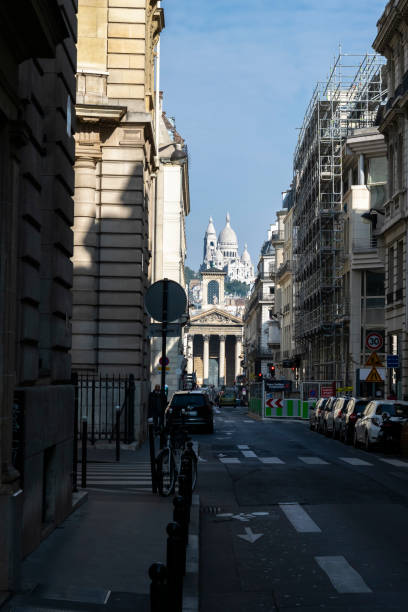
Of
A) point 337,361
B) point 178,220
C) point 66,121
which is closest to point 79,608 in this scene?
point 66,121

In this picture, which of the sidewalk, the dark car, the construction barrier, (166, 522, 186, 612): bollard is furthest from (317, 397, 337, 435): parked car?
(166, 522, 186, 612): bollard

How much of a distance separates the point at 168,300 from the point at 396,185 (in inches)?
1000

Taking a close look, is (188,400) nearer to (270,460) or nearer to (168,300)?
(270,460)

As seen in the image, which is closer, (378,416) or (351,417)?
(378,416)

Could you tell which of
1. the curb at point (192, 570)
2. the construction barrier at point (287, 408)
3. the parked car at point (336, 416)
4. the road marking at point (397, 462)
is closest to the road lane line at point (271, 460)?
the road marking at point (397, 462)

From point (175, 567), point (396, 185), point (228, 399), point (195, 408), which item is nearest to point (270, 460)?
point (195, 408)

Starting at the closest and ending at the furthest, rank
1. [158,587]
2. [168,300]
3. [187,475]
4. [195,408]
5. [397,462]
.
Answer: [158,587], [187,475], [168,300], [397,462], [195,408]

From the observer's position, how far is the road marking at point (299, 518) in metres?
12.1

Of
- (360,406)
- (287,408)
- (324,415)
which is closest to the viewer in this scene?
(360,406)

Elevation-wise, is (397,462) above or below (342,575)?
below

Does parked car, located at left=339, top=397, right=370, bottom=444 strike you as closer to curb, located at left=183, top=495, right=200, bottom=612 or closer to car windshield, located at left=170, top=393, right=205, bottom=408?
car windshield, located at left=170, top=393, right=205, bottom=408

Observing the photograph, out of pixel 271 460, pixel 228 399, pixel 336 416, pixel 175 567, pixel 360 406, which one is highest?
pixel 360 406

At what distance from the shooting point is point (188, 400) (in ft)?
128

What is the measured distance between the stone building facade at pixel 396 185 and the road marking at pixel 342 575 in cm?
2541
